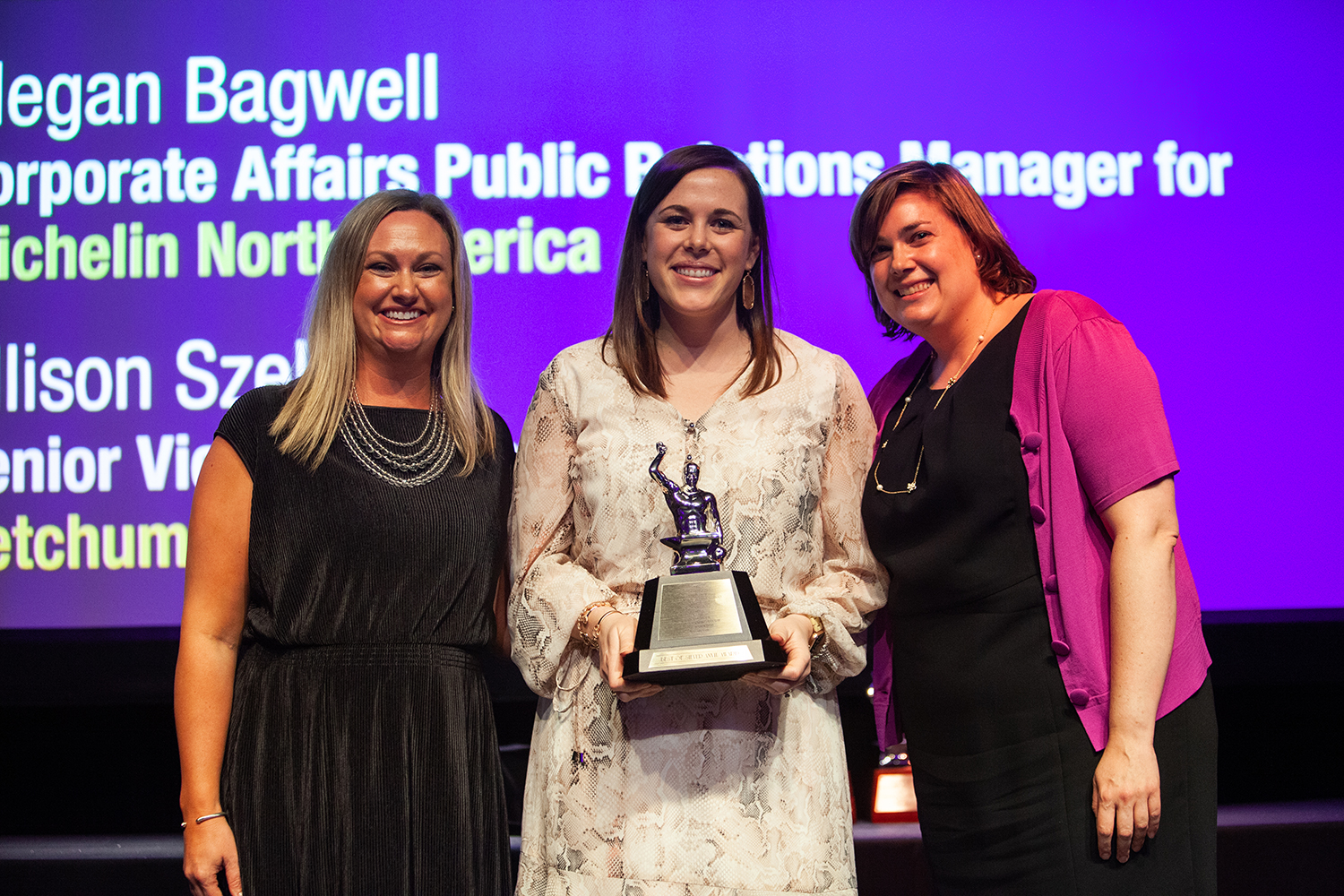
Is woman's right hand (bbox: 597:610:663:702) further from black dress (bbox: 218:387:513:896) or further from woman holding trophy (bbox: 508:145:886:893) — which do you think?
black dress (bbox: 218:387:513:896)

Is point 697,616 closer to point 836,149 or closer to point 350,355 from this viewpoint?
point 350,355

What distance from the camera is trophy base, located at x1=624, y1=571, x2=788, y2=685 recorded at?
4.43 ft

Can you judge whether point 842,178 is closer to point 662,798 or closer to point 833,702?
point 833,702

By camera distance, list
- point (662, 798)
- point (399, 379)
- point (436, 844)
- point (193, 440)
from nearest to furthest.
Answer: point (662, 798) → point (436, 844) → point (399, 379) → point (193, 440)

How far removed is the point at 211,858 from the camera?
61.2 inches

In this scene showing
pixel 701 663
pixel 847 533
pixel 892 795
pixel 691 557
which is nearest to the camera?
pixel 701 663

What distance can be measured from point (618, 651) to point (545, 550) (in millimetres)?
287

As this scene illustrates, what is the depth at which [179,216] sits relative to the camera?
291 cm


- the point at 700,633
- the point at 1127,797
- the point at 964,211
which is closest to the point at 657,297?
the point at 964,211

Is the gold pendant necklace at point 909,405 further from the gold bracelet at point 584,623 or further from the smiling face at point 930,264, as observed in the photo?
the gold bracelet at point 584,623

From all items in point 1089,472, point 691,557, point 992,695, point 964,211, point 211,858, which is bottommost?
point 211,858

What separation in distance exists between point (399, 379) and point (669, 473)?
55cm

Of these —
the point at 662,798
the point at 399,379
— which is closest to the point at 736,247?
the point at 399,379

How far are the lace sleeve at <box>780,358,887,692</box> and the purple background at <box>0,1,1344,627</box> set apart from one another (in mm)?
1229
